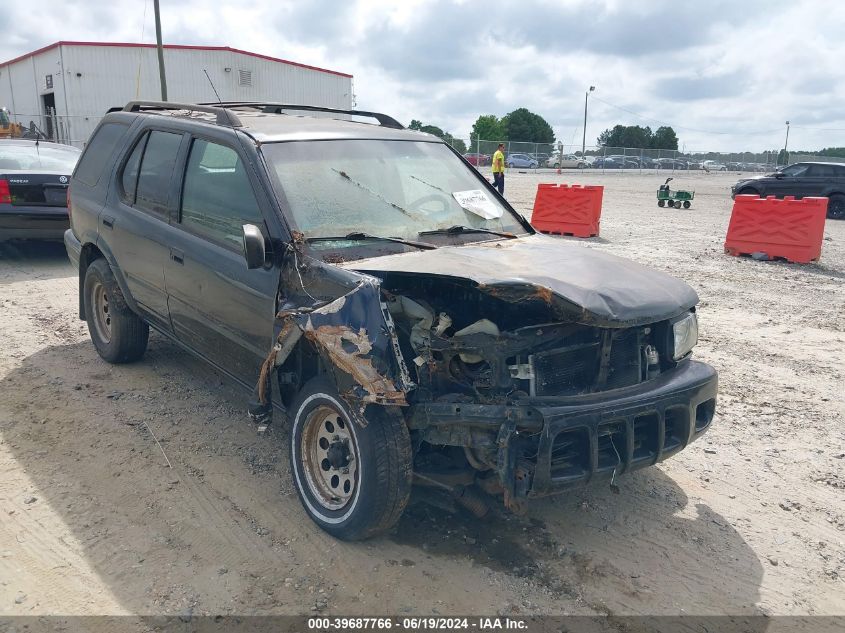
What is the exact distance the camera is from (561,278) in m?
3.09

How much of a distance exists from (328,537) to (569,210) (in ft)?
38.4

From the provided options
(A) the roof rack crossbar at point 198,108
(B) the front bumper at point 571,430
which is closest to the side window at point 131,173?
(A) the roof rack crossbar at point 198,108

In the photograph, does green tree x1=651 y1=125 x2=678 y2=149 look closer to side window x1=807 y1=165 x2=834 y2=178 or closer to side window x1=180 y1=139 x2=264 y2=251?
side window x1=807 y1=165 x2=834 y2=178

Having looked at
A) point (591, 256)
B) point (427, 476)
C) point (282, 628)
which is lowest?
point (282, 628)

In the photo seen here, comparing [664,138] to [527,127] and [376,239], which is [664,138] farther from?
[376,239]

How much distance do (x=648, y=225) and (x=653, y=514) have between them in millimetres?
13405

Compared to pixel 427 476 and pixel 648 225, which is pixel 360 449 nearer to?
pixel 427 476

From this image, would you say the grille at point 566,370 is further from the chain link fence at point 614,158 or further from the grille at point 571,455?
the chain link fence at point 614,158

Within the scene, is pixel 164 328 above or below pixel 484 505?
above

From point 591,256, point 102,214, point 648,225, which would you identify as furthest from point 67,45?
point 591,256

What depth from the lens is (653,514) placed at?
11.9ft

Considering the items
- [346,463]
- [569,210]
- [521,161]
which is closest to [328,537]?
[346,463]

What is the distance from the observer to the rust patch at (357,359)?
112 inches

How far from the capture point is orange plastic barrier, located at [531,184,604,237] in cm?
1364
